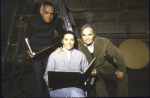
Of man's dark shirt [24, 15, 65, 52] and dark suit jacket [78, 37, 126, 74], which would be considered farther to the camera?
dark suit jacket [78, 37, 126, 74]

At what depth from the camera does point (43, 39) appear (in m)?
1.88

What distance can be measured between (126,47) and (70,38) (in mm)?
3809

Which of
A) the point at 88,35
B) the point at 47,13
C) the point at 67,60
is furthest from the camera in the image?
the point at 88,35

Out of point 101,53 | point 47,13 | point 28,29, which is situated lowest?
point 101,53

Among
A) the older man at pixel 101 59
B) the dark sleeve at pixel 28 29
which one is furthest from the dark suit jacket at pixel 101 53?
the dark sleeve at pixel 28 29

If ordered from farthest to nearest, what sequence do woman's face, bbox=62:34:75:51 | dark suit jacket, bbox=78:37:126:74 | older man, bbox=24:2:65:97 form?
dark suit jacket, bbox=78:37:126:74
older man, bbox=24:2:65:97
woman's face, bbox=62:34:75:51

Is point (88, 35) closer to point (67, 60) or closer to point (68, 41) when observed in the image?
point (68, 41)

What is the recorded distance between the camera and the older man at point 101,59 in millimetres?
1896

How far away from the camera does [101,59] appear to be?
6.51 ft

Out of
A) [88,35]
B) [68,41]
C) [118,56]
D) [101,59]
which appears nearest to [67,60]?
[68,41]

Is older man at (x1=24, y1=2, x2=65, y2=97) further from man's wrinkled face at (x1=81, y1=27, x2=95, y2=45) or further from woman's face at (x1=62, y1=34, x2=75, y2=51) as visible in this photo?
man's wrinkled face at (x1=81, y1=27, x2=95, y2=45)

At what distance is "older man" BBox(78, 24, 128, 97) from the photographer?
1.90m

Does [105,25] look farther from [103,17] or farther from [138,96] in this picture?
[138,96]

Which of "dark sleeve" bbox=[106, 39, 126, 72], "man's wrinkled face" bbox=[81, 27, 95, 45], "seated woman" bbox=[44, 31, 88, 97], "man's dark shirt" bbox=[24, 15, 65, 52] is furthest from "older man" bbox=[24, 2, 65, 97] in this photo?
"dark sleeve" bbox=[106, 39, 126, 72]
